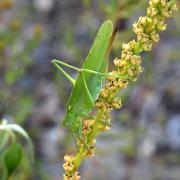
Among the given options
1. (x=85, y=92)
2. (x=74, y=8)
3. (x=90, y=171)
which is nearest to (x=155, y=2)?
(x=85, y=92)

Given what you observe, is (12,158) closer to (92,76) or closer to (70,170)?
(92,76)

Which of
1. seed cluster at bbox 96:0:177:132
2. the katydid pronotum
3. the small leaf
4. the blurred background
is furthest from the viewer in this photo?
the blurred background

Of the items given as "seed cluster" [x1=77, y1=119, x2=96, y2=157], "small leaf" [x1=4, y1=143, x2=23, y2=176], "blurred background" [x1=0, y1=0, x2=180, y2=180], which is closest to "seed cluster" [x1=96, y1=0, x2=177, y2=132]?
"seed cluster" [x1=77, y1=119, x2=96, y2=157]

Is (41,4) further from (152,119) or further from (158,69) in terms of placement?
(152,119)

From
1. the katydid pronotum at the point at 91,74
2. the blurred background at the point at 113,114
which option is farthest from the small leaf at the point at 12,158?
the blurred background at the point at 113,114

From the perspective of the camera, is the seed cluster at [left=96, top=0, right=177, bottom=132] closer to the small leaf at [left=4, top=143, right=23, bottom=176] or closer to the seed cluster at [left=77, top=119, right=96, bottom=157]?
the seed cluster at [left=77, top=119, right=96, bottom=157]

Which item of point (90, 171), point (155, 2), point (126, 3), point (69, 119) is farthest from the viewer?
Answer: point (90, 171)

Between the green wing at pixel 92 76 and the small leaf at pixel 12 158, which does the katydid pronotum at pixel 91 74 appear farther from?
the small leaf at pixel 12 158

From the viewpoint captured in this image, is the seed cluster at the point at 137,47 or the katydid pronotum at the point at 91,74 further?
the katydid pronotum at the point at 91,74
